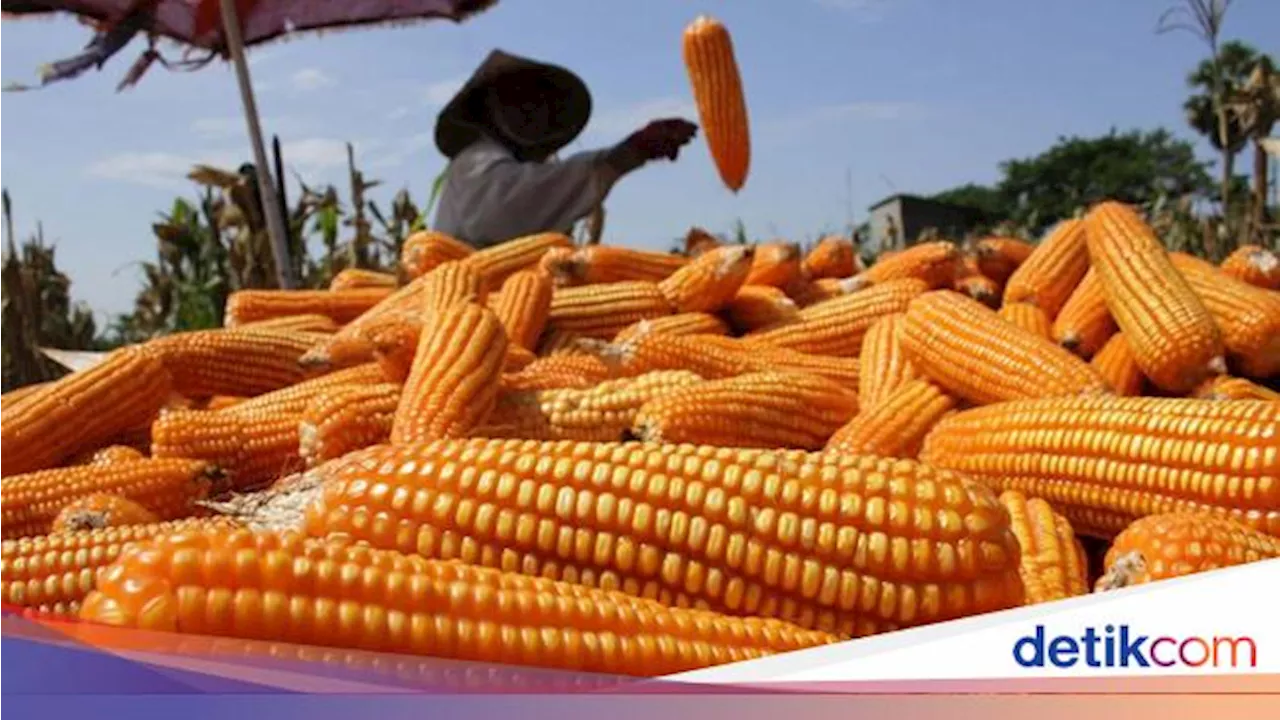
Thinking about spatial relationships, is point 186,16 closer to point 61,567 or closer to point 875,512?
point 61,567

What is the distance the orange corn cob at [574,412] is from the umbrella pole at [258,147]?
177 inches

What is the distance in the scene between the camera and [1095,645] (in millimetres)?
954

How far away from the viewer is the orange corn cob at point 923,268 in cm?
362

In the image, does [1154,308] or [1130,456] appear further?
[1154,308]

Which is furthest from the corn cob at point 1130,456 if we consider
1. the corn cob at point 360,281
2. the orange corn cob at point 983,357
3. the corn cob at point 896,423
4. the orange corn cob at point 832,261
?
the corn cob at point 360,281

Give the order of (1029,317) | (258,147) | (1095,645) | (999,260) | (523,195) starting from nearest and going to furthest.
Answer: (1095,645) → (1029,317) → (999,260) → (523,195) → (258,147)

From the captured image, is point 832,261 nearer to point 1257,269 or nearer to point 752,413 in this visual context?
point 1257,269

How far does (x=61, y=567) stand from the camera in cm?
139

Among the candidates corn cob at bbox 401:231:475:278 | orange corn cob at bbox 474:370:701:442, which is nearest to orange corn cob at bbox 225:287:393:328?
corn cob at bbox 401:231:475:278

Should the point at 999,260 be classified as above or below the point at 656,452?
above

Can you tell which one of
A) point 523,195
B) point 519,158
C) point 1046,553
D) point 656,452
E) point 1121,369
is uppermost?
point 519,158

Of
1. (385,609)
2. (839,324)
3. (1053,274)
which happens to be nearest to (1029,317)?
(1053,274)

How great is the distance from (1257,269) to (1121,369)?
3.84ft

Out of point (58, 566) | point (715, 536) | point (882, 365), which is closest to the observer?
point (715, 536)
